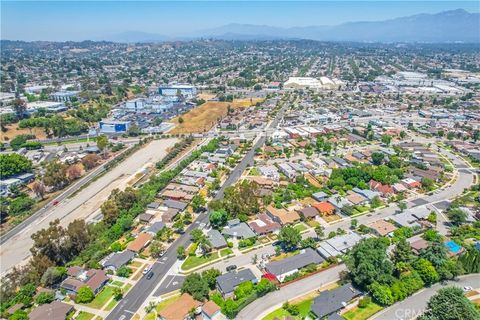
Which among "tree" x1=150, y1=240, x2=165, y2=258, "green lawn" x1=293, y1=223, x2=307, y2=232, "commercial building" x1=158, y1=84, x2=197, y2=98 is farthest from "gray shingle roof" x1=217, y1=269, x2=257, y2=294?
"commercial building" x1=158, y1=84, x2=197, y2=98

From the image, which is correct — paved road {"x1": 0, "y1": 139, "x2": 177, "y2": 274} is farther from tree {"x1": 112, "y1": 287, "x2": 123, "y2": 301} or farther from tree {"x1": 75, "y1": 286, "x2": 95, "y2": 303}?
tree {"x1": 112, "y1": 287, "x2": 123, "y2": 301}

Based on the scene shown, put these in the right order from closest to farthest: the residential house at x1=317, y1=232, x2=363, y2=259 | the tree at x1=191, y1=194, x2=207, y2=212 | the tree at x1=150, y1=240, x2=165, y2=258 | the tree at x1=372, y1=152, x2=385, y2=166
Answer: the residential house at x1=317, y1=232, x2=363, y2=259 < the tree at x1=150, y1=240, x2=165, y2=258 < the tree at x1=191, y1=194, x2=207, y2=212 < the tree at x1=372, y1=152, x2=385, y2=166

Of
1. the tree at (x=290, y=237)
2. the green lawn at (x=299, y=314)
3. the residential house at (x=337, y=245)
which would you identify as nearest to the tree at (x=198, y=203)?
the tree at (x=290, y=237)

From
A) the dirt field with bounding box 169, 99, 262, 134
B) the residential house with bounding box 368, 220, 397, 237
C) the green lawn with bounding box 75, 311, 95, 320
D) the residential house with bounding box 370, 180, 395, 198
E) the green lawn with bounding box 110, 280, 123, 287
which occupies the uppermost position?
the dirt field with bounding box 169, 99, 262, 134

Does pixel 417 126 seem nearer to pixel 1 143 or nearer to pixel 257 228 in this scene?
pixel 257 228

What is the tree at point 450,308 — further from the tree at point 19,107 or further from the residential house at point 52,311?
the tree at point 19,107

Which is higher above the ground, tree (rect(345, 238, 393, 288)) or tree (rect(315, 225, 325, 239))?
tree (rect(345, 238, 393, 288))

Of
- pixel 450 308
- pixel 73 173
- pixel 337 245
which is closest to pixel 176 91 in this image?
pixel 73 173

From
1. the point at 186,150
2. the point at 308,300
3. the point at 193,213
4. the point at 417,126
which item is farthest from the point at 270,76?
the point at 308,300
